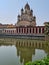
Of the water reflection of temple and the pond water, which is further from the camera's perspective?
the water reflection of temple

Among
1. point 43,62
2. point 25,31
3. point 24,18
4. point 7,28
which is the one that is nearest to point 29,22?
point 24,18

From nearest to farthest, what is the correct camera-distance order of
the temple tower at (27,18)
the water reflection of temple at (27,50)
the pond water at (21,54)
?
the pond water at (21,54)
the water reflection of temple at (27,50)
the temple tower at (27,18)

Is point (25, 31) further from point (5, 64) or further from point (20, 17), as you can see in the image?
point (5, 64)

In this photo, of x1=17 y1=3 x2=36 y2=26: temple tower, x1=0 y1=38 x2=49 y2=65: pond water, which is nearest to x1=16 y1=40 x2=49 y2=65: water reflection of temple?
x1=0 y1=38 x2=49 y2=65: pond water

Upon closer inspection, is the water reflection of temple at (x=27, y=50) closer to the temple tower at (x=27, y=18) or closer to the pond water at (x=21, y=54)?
the pond water at (x=21, y=54)

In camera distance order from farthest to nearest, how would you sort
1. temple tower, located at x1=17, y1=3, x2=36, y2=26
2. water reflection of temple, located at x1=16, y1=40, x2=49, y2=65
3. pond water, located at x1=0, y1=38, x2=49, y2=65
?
temple tower, located at x1=17, y1=3, x2=36, y2=26, water reflection of temple, located at x1=16, y1=40, x2=49, y2=65, pond water, located at x1=0, y1=38, x2=49, y2=65

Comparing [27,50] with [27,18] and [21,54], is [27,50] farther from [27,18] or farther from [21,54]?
[27,18]

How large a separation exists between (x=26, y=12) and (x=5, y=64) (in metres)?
74.4

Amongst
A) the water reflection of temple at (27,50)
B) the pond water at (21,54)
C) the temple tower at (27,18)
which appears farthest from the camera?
the temple tower at (27,18)

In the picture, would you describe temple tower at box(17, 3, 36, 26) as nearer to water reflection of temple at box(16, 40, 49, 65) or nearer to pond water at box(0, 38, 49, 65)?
water reflection of temple at box(16, 40, 49, 65)

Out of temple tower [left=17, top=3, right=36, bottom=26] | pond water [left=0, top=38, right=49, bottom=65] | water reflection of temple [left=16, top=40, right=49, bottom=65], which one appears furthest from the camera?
temple tower [left=17, top=3, right=36, bottom=26]

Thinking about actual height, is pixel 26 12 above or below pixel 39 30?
above

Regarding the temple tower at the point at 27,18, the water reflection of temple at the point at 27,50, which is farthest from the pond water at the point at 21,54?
the temple tower at the point at 27,18

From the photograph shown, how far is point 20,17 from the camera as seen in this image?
285 ft
